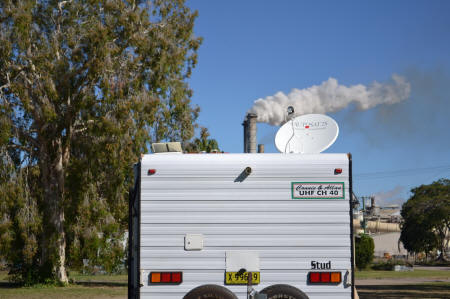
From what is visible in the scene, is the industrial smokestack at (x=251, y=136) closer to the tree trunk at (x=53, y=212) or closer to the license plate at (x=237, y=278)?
the license plate at (x=237, y=278)

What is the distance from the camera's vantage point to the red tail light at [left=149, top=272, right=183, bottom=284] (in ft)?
25.6

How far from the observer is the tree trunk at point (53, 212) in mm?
24734

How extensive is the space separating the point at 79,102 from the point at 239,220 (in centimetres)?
1738

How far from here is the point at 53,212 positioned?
24750mm

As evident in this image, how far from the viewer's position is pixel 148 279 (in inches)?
307

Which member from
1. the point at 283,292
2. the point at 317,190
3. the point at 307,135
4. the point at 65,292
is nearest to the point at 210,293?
the point at 283,292

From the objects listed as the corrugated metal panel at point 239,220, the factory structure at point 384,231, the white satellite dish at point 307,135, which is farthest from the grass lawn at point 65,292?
the factory structure at point 384,231

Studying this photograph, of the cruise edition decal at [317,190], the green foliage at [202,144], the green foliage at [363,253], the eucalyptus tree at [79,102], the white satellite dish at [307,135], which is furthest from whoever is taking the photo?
the green foliage at [363,253]

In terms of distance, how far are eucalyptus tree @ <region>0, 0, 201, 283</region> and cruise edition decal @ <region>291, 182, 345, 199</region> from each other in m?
16.0

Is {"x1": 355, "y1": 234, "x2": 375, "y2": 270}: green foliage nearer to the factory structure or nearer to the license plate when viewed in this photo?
the factory structure

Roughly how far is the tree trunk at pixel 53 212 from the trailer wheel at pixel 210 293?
59.2 ft

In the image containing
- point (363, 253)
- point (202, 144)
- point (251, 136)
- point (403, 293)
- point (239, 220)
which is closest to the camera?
point (239, 220)

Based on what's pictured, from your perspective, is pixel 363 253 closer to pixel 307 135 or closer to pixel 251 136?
pixel 251 136

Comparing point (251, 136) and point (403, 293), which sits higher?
point (251, 136)
